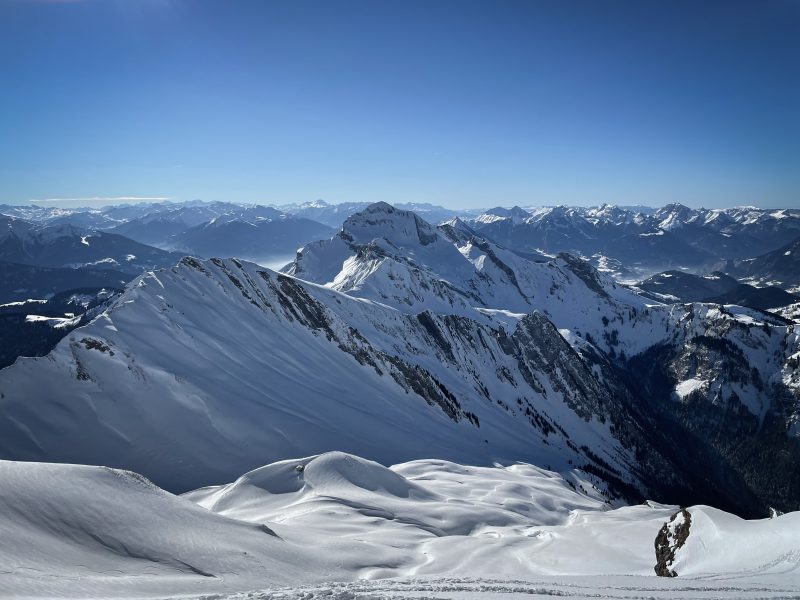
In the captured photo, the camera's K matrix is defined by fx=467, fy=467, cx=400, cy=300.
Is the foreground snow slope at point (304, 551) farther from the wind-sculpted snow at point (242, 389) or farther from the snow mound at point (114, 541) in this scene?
the wind-sculpted snow at point (242, 389)

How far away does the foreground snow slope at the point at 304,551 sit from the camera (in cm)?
1934

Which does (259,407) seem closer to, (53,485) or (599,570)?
(53,485)

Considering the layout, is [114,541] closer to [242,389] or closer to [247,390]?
[242,389]

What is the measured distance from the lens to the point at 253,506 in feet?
162

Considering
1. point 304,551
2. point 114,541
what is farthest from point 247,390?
point 114,541

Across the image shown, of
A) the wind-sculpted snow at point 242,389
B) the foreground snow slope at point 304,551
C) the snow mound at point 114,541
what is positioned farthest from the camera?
the wind-sculpted snow at point 242,389

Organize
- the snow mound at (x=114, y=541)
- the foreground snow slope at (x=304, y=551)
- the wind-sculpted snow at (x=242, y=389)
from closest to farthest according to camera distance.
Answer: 1. the snow mound at (x=114, y=541)
2. the foreground snow slope at (x=304, y=551)
3. the wind-sculpted snow at (x=242, y=389)

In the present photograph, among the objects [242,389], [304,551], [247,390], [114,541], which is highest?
[114,541]

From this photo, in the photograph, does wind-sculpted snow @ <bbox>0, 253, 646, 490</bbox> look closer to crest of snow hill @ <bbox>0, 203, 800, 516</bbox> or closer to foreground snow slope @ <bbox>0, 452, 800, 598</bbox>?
crest of snow hill @ <bbox>0, 203, 800, 516</bbox>

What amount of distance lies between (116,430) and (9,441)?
10.8 m

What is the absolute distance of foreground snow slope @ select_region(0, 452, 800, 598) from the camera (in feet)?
63.5

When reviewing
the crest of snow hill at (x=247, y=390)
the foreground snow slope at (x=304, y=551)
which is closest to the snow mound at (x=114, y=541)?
the foreground snow slope at (x=304, y=551)

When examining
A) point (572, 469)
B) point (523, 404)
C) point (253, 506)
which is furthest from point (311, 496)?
point (523, 404)

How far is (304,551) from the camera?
29.0 m
